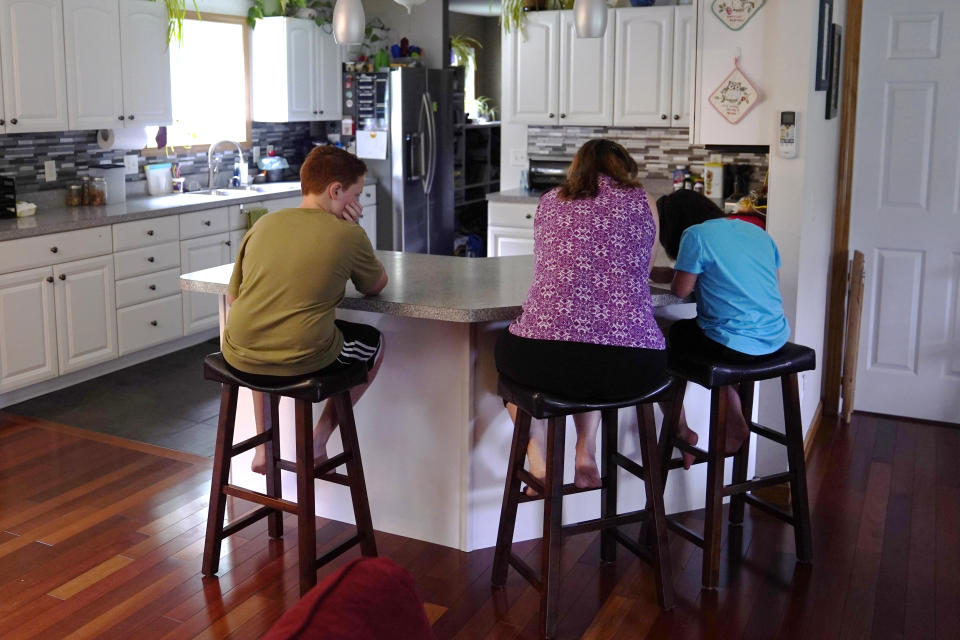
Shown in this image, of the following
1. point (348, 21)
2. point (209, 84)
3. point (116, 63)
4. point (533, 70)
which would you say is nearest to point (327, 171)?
point (348, 21)

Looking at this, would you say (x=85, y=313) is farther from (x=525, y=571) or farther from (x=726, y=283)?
(x=726, y=283)

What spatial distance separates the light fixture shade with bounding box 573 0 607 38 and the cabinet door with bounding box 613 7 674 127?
120 cm

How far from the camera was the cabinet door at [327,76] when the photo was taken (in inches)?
278

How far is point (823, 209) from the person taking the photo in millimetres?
4137

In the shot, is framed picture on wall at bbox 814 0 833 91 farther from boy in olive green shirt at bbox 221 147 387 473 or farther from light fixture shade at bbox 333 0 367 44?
boy in olive green shirt at bbox 221 147 387 473

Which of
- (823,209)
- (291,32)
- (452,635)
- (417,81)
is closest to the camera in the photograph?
(452,635)

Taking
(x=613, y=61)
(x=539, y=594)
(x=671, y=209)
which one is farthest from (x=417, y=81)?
(x=539, y=594)

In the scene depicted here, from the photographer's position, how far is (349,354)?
9.27 ft

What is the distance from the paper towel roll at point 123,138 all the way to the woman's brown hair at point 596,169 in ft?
12.7

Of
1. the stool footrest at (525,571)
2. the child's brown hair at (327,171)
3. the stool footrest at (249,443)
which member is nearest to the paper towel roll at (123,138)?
the stool footrest at (249,443)

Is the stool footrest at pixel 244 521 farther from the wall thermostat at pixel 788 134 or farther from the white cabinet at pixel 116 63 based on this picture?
the white cabinet at pixel 116 63

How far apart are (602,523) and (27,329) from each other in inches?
126

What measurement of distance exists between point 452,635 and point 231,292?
1151mm

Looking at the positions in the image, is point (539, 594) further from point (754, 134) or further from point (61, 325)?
point (61, 325)
